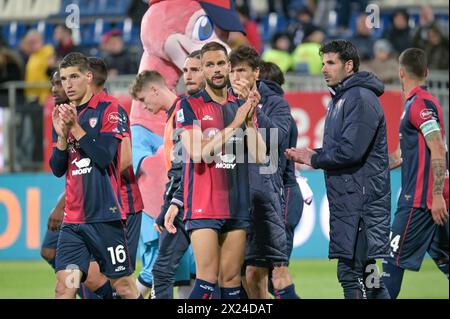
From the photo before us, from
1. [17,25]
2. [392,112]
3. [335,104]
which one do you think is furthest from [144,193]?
[17,25]

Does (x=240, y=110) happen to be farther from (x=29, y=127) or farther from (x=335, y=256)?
(x=29, y=127)

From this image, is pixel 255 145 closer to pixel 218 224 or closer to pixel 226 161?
pixel 226 161

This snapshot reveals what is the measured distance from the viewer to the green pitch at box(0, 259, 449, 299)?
1050 cm

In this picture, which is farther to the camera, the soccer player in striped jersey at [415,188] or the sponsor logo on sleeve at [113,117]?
the soccer player in striped jersey at [415,188]

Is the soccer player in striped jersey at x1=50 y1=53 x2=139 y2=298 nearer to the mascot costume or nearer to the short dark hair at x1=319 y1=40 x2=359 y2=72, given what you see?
the mascot costume

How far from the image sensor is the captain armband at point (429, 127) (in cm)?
868

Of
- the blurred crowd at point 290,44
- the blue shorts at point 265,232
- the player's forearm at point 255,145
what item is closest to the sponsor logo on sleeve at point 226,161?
the player's forearm at point 255,145

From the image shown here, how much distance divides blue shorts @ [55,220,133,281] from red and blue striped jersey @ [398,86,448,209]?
2.69 m

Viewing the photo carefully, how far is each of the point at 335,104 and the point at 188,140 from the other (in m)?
1.29

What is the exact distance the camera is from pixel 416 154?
8.95 m

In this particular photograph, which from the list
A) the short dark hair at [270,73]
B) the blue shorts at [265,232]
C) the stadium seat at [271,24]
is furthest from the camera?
the stadium seat at [271,24]

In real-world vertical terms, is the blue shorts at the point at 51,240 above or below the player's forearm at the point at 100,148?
below

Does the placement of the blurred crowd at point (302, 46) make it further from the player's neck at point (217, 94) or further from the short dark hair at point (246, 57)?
the player's neck at point (217, 94)

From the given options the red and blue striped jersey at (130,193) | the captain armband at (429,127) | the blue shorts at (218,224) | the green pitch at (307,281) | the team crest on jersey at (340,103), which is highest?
the team crest on jersey at (340,103)
